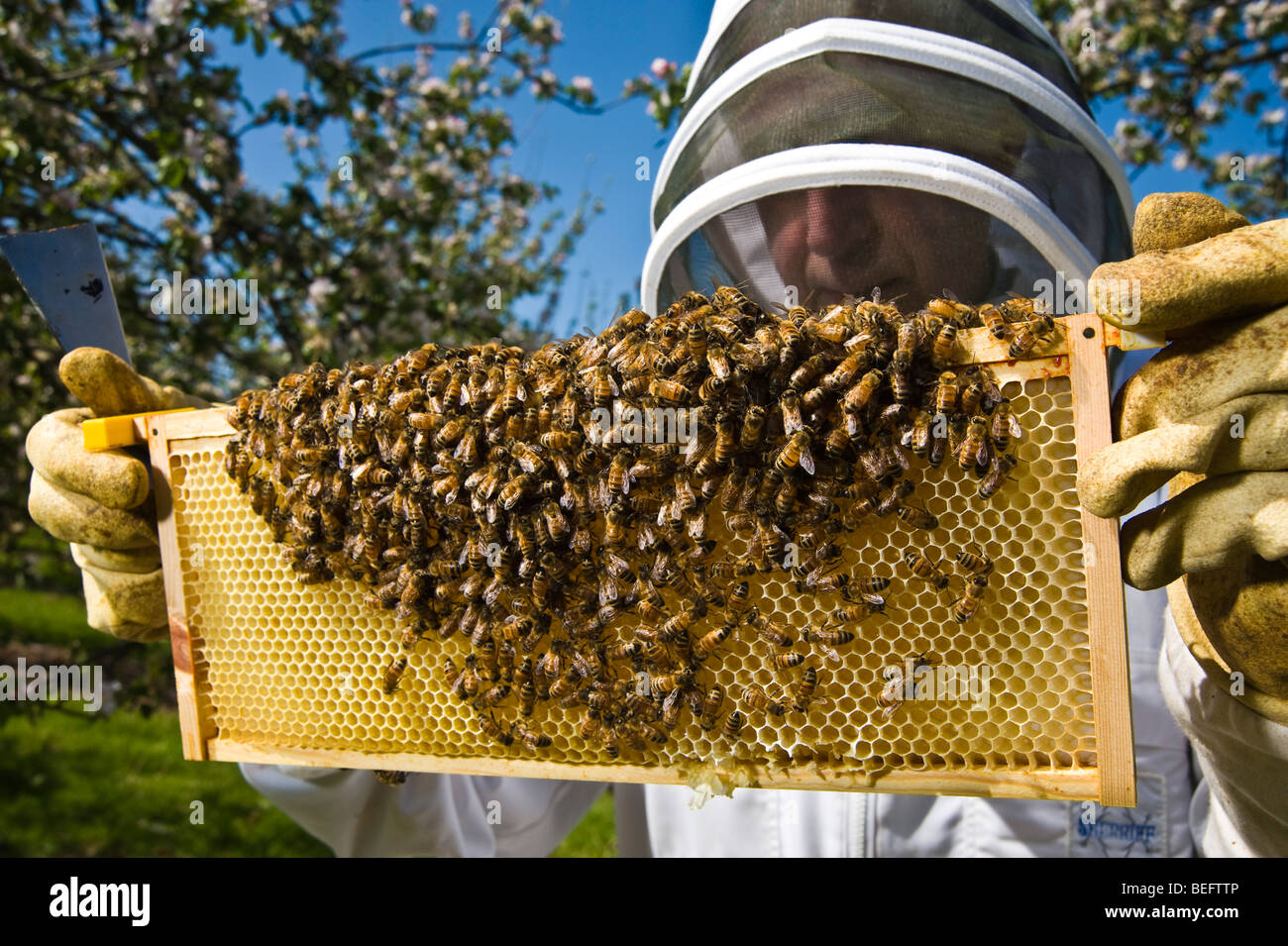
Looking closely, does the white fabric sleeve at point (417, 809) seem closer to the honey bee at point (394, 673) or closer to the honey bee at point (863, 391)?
the honey bee at point (394, 673)

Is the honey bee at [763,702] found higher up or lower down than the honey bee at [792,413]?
lower down

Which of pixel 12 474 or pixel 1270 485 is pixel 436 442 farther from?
pixel 12 474

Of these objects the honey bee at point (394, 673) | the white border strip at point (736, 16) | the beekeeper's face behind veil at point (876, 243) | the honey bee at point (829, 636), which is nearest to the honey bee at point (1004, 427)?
the honey bee at point (829, 636)

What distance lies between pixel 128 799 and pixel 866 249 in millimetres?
8571

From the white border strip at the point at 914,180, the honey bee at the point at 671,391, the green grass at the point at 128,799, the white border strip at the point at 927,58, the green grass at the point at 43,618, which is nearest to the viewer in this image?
the honey bee at the point at 671,391

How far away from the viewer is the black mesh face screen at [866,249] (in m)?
2.40

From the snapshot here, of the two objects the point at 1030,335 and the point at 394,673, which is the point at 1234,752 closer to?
the point at 1030,335

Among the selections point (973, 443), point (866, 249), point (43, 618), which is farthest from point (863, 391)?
point (43, 618)

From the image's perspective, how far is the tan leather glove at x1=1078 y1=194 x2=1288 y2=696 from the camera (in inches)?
60.8

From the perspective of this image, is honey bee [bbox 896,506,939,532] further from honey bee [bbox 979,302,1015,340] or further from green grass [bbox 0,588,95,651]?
green grass [bbox 0,588,95,651]

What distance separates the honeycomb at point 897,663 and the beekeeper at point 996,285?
0.66ft

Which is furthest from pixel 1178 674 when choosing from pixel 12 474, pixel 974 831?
pixel 12 474

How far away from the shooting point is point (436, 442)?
6.98 feet

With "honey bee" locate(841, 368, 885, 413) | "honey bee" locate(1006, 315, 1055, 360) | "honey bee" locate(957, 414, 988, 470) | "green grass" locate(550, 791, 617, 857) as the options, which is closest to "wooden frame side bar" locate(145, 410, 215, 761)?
"honey bee" locate(841, 368, 885, 413)
